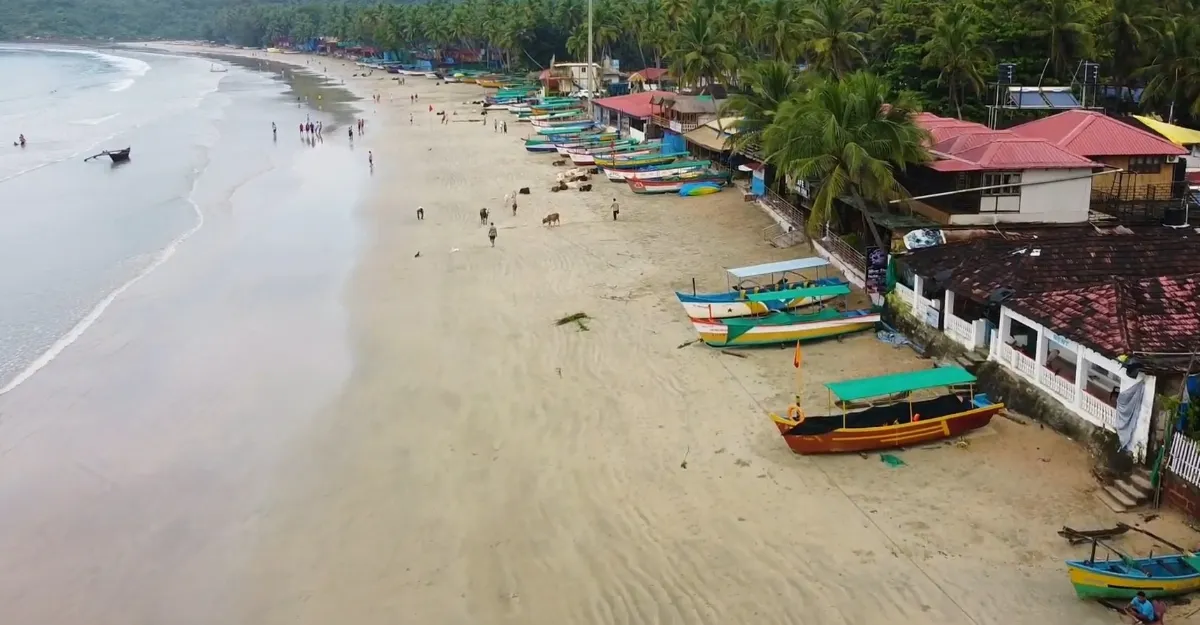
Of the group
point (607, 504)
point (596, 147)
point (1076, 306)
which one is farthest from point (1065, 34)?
point (607, 504)

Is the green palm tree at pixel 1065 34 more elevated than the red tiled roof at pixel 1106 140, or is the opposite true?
the green palm tree at pixel 1065 34

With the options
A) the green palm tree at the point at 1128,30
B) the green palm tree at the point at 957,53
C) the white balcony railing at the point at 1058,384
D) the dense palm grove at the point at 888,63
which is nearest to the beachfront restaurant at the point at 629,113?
the dense palm grove at the point at 888,63

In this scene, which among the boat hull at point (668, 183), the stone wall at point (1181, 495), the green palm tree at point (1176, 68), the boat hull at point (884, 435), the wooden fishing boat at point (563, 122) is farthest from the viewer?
the wooden fishing boat at point (563, 122)

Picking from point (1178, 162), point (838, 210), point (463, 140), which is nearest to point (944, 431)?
point (838, 210)

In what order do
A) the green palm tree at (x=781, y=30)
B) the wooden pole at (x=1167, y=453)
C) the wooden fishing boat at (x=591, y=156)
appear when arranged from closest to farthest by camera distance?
1. the wooden pole at (x=1167, y=453)
2. the green palm tree at (x=781, y=30)
3. the wooden fishing boat at (x=591, y=156)

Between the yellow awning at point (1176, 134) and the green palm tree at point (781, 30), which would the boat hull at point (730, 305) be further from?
the green palm tree at point (781, 30)

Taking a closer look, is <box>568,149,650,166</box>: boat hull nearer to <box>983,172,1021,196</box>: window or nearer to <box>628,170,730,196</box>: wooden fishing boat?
<box>628,170,730,196</box>: wooden fishing boat

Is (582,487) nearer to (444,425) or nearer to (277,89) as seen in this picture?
(444,425)

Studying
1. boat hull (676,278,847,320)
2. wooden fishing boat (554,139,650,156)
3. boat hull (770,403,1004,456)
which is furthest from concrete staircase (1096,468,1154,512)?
wooden fishing boat (554,139,650,156)
